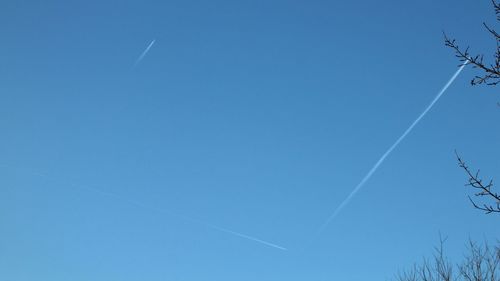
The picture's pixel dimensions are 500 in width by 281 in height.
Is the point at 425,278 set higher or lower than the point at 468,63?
higher

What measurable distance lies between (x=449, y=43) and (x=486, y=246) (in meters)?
10.6

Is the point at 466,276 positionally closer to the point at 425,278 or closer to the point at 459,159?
the point at 425,278

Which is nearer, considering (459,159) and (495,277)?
(459,159)

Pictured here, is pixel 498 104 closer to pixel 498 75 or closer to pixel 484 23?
pixel 498 75

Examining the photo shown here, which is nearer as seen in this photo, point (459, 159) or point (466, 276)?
point (459, 159)

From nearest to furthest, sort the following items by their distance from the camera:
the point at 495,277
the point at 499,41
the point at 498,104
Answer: the point at 499,41, the point at 498,104, the point at 495,277

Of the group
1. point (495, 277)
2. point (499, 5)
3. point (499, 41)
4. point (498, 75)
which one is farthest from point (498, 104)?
point (495, 277)

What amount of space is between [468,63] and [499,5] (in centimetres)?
63

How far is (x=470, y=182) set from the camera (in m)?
4.27

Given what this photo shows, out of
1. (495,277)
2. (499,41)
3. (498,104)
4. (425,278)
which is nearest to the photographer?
(499,41)

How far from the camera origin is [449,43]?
439cm

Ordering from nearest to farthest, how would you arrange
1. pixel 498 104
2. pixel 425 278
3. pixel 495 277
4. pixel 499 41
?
pixel 499 41 < pixel 498 104 < pixel 495 277 < pixel 425 278

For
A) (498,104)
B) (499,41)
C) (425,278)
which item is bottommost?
(498,104)

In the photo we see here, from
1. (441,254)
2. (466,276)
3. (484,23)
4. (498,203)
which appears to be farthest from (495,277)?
Result: (484,23)
